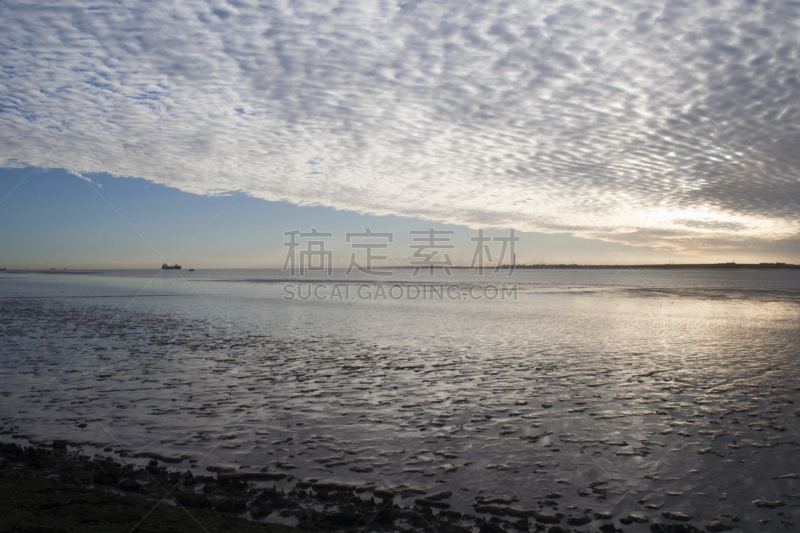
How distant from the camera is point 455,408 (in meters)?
12.5

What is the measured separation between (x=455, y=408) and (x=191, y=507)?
6.99 meters

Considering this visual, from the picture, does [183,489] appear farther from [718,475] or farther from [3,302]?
[3,302]

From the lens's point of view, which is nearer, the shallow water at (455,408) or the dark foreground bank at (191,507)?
the dark foreground bank at (191,507)

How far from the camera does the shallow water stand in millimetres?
8445

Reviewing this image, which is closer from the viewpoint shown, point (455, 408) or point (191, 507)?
point (191, 507)

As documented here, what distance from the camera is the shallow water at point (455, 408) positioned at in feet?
27.7

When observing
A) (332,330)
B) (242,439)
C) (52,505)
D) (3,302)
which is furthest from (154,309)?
(52,505)

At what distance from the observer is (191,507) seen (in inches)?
282

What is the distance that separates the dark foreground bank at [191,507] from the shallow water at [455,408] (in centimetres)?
54

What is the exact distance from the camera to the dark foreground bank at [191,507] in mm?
6461

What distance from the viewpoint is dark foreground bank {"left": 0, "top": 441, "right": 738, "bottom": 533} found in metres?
6.46

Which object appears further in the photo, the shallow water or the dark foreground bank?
the shallow water

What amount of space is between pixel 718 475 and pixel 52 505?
1074 centimetres

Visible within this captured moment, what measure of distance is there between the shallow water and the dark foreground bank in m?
0.54
